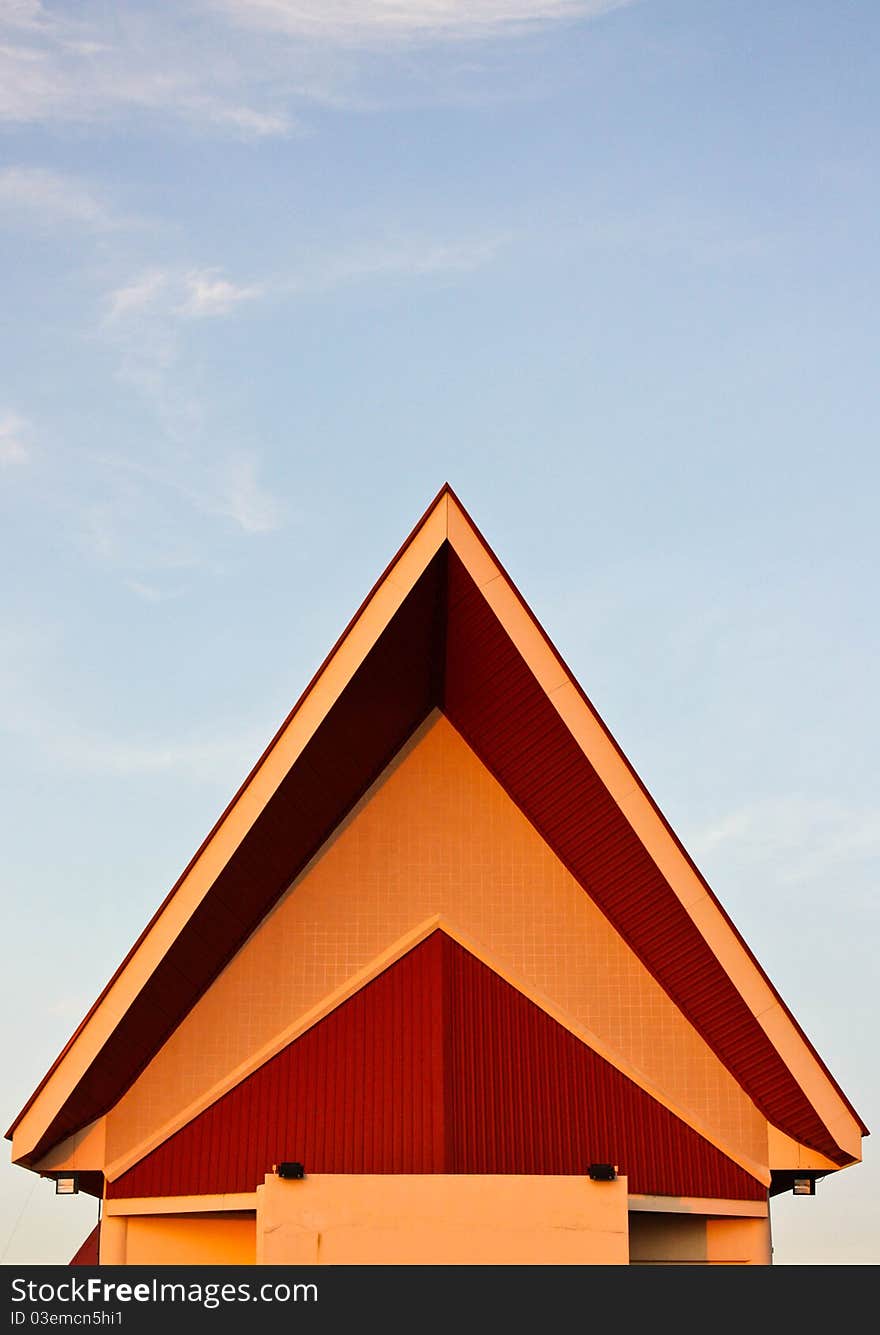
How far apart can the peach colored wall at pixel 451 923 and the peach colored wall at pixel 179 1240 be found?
2.84 ft

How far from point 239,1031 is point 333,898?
184cm

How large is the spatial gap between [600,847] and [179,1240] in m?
6.45

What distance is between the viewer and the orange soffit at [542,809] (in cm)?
1650

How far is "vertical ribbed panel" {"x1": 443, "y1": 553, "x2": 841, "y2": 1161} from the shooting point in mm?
16922

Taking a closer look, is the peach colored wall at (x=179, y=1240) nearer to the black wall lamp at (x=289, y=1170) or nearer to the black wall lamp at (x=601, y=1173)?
the black wall lamp at (x=289, y=1170)

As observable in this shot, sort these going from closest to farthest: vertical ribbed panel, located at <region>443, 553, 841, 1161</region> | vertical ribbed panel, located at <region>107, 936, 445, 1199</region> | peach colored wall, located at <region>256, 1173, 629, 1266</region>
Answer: peach colored wall, located at <region>256, 1173, 629, 1266</region>, vertical ribbed panel, located at <region>107, 936, 445, 1199</region>, vertical ribbed panel, located at <region>443, 553, 841, 1161</region>

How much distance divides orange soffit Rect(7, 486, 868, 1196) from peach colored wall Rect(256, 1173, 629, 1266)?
1063 millimetres

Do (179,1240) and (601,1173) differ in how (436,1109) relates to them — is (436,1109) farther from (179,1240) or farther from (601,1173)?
(179,1240)
